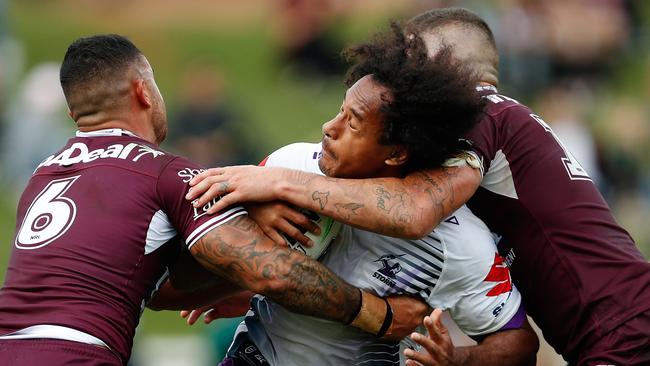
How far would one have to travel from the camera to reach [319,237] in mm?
5133

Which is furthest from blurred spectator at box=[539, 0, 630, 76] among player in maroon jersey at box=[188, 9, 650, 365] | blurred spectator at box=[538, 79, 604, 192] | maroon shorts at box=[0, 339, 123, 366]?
maroon shorts at box=[0, 339, 123, 366]

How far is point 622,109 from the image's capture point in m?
17.2

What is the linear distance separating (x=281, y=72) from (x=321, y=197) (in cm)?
1341

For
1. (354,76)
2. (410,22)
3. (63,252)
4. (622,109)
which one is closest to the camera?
(63,252)

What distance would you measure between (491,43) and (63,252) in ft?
8.23

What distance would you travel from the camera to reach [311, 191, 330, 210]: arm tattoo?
4922 millimetres

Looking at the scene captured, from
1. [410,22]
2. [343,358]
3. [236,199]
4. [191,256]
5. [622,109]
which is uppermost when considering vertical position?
[410,22]

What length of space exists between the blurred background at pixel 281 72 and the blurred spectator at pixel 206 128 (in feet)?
0.06

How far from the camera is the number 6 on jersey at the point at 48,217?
196 inches

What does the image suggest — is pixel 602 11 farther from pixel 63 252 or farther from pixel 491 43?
pixel 63 252

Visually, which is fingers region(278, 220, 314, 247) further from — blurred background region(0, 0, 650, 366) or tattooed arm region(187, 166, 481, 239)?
blurred background region(0, 0, 650, 366)

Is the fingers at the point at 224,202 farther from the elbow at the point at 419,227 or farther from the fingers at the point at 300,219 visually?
the elbow at the point at 419,227

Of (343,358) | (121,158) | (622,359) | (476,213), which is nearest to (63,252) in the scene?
(121,158)

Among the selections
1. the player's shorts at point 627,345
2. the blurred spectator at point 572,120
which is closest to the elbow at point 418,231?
the player's shorts at point 627,345
